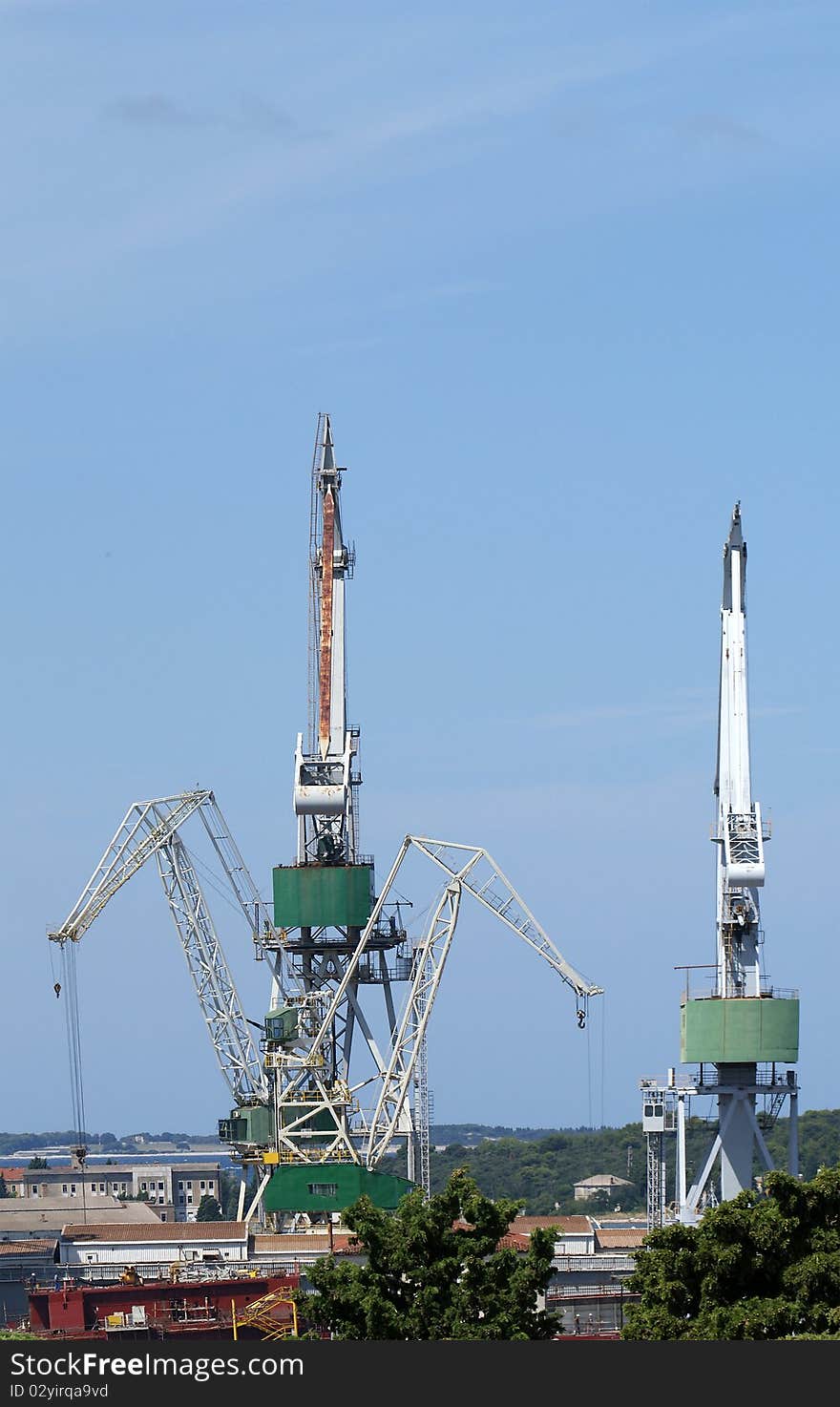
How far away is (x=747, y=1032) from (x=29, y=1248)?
67994 mm

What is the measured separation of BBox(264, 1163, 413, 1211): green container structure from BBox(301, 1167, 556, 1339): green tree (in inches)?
2744

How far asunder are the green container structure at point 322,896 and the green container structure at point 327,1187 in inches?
575

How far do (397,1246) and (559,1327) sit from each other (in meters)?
5.32

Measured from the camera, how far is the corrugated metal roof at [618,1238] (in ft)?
534

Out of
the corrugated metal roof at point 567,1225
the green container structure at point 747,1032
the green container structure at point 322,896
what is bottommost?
the corrugated metal roof at point 567,1225

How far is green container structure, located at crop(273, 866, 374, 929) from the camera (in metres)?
147

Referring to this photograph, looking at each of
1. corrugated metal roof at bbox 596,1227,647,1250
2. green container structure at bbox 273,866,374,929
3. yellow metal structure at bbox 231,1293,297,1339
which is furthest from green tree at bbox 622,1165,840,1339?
corrugated metal roof at bbox 596,1227,647,1250

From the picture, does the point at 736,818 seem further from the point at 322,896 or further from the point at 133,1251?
the point at 133,1251

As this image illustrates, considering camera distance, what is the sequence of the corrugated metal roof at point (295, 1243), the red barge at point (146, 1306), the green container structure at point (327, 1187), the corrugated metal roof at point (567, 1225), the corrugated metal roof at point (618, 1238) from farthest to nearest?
the corrugated metal roof at point (618, 1238), the corrugated metal roof at point (567, 1225), the corrugated metal roof at point (295, 1243), the green container structure at point (327, 1187), the red barge at point (146, 1306)

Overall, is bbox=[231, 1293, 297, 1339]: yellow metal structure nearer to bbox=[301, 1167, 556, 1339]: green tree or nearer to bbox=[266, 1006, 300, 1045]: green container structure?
bbox=[301, 1167, 556, 1339]: green tree

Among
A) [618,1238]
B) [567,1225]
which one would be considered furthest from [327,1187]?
[618,1238]

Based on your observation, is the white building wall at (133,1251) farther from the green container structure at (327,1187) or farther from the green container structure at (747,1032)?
the green container structure at (747,1032)

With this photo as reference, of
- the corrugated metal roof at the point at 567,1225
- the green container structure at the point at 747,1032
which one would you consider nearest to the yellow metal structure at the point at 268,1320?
the green container structure at the point at 747,1032

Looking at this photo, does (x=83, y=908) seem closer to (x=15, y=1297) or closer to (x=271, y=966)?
(x=271, y=966)
